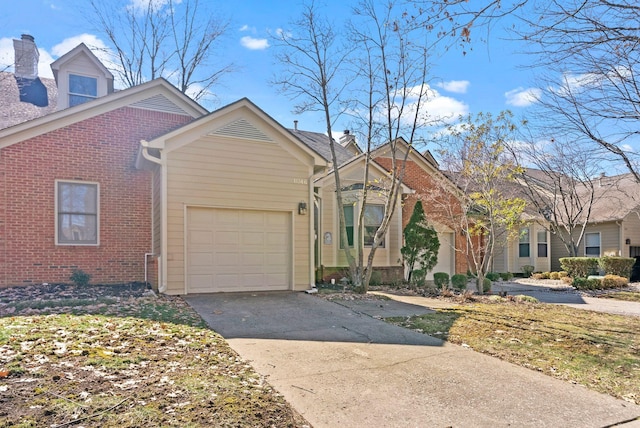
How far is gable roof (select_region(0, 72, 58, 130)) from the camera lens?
41.1 ft

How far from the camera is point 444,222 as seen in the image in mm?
16938

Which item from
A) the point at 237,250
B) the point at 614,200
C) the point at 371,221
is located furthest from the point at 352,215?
the point at 614,200

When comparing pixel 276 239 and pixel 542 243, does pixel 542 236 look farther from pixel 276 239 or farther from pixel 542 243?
pixel 276 239

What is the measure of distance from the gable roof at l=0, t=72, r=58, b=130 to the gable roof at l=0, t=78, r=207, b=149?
2.15m

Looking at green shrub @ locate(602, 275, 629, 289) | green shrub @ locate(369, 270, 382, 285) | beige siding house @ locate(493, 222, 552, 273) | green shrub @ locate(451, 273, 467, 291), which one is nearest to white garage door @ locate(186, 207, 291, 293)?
green shrub @ locate(369, 270, 382, 285)

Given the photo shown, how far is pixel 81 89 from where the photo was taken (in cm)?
1307

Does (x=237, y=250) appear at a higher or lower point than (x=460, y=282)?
higher

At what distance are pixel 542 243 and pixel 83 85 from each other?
864 inches

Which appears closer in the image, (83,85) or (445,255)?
(83,85)

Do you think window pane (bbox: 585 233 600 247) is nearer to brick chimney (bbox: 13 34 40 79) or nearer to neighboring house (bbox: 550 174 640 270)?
neighboring house (bbox: 550 174 640 270)

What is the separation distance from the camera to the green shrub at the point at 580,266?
18.3 m

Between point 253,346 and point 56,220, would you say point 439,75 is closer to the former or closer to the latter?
point 253,346

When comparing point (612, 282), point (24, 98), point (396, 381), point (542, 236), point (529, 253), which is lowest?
point (612, 282)

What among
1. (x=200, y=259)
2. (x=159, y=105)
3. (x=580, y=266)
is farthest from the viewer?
(x=580, y=266)
